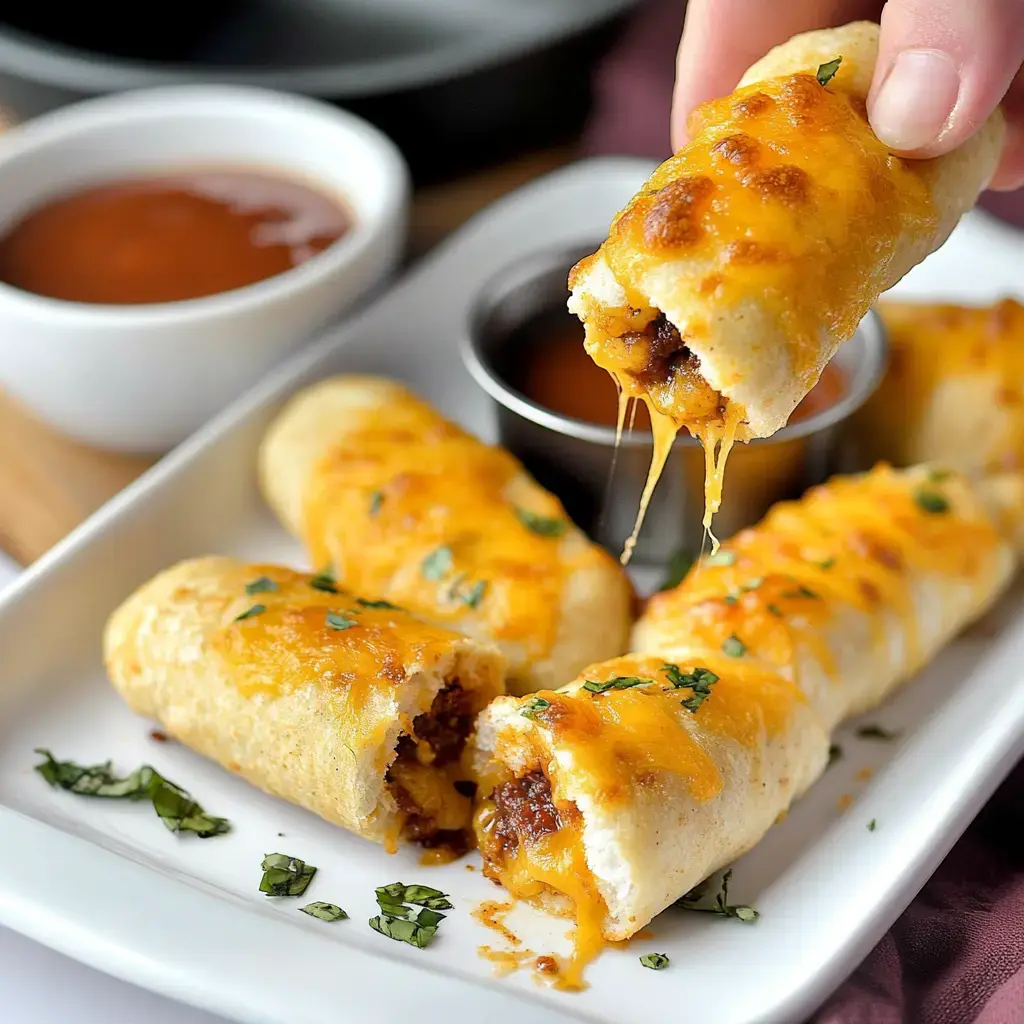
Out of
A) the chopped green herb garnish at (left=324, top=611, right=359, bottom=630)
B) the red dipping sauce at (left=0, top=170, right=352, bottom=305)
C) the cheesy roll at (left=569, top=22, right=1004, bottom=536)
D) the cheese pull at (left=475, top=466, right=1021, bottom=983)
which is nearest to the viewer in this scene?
the cheesy roll at (left=569, top=22, right=1004, bottom=536)

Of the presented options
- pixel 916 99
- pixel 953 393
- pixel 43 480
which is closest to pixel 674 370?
pixel 916 99

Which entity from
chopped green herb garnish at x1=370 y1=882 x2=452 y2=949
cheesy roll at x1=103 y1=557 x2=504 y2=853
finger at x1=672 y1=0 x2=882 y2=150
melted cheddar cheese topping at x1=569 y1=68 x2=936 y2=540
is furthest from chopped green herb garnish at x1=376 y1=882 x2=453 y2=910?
finger at x1=672 y1=0 x2=882 y2=150

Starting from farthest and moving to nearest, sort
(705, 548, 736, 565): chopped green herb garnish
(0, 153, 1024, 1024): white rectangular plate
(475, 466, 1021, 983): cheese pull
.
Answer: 1. (705, 548, 736, 565): chopped green herb garnish
2. (475, 466, 1021, 983): cheese pull
3. (0, 153, 1024, 1024): white rectangular plate

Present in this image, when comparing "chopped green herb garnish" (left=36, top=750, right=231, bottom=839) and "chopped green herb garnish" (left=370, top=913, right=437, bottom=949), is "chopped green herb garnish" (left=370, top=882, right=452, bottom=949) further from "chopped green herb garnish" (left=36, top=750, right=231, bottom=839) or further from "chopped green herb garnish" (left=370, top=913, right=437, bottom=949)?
"chopped green herb garnish" (left=36, top=750, right=231, bottom=839)

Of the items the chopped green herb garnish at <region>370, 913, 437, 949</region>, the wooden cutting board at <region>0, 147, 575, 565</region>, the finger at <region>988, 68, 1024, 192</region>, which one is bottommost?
the wooden cutting board at <region>0, 147, 575, 565</region>

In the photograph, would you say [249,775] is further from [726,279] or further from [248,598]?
[726,279]

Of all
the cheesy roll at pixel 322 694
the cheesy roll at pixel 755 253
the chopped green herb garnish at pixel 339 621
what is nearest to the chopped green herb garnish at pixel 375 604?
the cheesy roll at pixel 322 694
